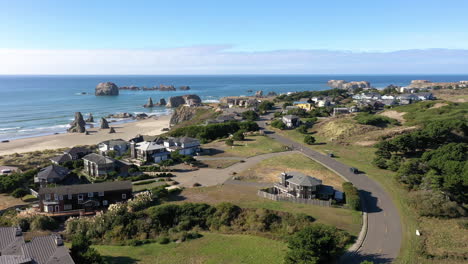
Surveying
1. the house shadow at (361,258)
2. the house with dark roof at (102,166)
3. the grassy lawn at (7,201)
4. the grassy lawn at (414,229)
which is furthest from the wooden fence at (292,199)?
the grassy lawn at (7,201)

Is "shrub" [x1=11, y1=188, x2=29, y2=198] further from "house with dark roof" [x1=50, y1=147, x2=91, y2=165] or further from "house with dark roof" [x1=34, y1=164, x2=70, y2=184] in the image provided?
"house with dark roof" [x1=50, y1=147, x2=91, y2=165]

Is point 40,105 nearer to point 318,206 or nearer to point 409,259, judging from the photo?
point 318,206

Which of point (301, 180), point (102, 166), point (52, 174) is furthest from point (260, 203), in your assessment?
point (52, 174)

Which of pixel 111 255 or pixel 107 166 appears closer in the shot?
pixel 111 255

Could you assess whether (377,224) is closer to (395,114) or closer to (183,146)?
(183,146)

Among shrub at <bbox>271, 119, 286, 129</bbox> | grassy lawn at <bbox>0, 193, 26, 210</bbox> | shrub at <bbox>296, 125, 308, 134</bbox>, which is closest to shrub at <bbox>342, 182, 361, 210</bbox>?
shrub at <bbox>296, 125, 308, 134</bbox>

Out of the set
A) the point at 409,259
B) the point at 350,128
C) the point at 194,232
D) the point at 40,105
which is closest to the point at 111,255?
the point at 194,232
